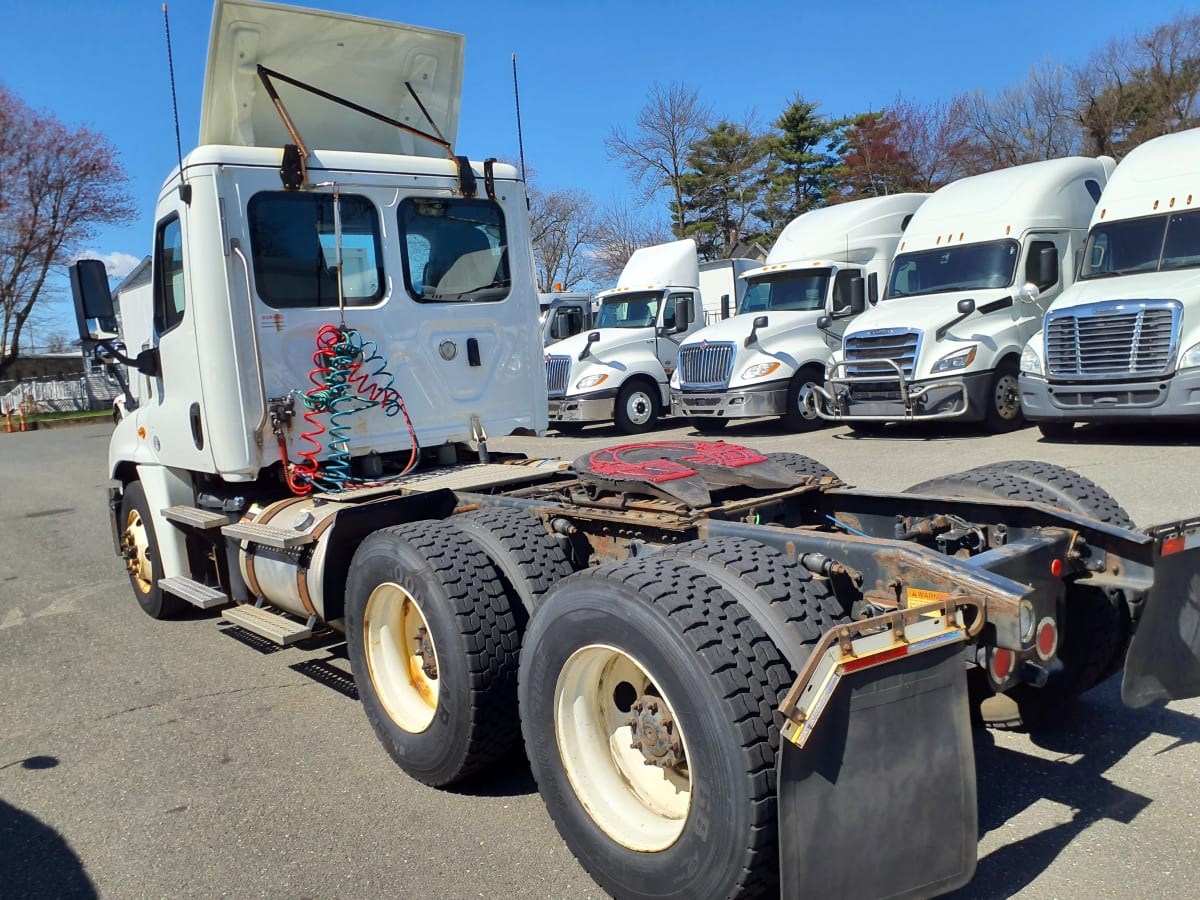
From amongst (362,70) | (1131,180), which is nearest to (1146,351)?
(1131,180)

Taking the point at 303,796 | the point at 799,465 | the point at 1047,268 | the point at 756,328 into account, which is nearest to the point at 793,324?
the point at 756,328

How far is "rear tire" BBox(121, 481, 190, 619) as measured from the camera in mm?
6266

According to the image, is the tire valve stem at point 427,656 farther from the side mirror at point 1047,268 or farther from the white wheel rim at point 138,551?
the side mirror at point 1047,268

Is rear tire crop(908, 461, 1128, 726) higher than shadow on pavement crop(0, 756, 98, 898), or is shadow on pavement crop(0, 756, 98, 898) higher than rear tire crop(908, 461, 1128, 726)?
rear tire crop(908, 461, 1128, 726)

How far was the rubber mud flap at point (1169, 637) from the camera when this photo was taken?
303 centimetres

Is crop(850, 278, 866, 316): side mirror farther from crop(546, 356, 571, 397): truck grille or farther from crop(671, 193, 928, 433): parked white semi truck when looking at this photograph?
crop(546, 356, 571, 397): truck grille

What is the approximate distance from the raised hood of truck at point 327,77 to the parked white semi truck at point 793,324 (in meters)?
9.56

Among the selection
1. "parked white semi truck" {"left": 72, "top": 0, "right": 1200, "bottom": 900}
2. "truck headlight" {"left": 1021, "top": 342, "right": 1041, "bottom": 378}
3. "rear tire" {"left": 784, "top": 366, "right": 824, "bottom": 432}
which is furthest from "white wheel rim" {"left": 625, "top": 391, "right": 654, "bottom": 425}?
"parked white semi truck" {"left": 72, "top": 0, "right": 1200, "bottom": 900}

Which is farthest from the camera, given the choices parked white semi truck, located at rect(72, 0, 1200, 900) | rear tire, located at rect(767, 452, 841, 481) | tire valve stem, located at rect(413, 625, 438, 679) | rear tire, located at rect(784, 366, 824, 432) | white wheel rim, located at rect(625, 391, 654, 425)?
white wheel rim, located at rect(625, 391, 654, 425)

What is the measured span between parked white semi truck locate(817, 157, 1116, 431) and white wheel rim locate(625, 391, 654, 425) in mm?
3964

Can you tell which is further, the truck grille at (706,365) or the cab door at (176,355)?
the truck grille at (706,365)

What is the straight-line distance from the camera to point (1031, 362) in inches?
450

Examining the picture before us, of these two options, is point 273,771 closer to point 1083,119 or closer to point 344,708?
point 344,708

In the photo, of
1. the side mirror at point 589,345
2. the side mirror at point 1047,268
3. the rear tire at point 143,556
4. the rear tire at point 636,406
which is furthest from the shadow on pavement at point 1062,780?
the side mirror at point 589,345
